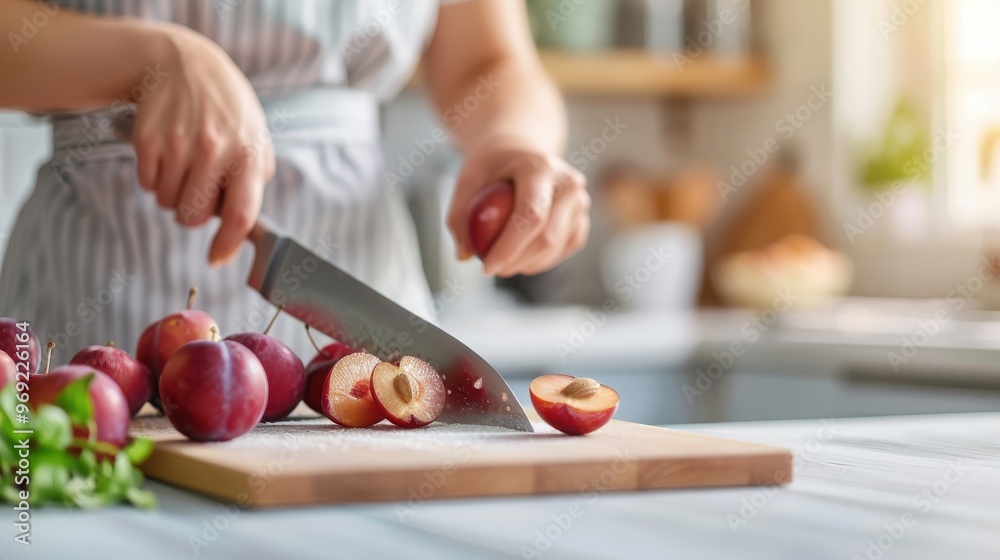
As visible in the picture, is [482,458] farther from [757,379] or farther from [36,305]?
[757,379]

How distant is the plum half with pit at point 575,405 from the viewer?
766mm

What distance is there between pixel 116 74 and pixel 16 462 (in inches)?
20.0

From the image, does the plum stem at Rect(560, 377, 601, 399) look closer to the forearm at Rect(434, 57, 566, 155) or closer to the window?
the forearm at Rect(434, 57, 566, 155)

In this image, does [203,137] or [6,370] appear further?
[203,137]

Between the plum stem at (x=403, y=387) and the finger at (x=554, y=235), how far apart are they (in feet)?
0.89

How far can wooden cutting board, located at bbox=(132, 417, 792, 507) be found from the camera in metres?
0.63

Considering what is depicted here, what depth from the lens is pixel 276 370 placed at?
83 cm

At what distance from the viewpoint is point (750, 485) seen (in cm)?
69

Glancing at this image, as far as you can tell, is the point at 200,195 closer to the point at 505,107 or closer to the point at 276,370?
the point at 276,370

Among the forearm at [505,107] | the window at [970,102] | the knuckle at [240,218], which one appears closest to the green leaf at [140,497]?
the knuckle at [240,218]

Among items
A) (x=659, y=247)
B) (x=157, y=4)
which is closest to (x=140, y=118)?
(x=157, y=4)

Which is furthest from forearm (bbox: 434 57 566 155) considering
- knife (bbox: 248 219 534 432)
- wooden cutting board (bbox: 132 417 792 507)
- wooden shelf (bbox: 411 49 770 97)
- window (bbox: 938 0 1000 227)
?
window (bbox: 938 0 1000 227)

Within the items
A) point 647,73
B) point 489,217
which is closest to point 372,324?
point 489,217

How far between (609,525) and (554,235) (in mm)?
514
